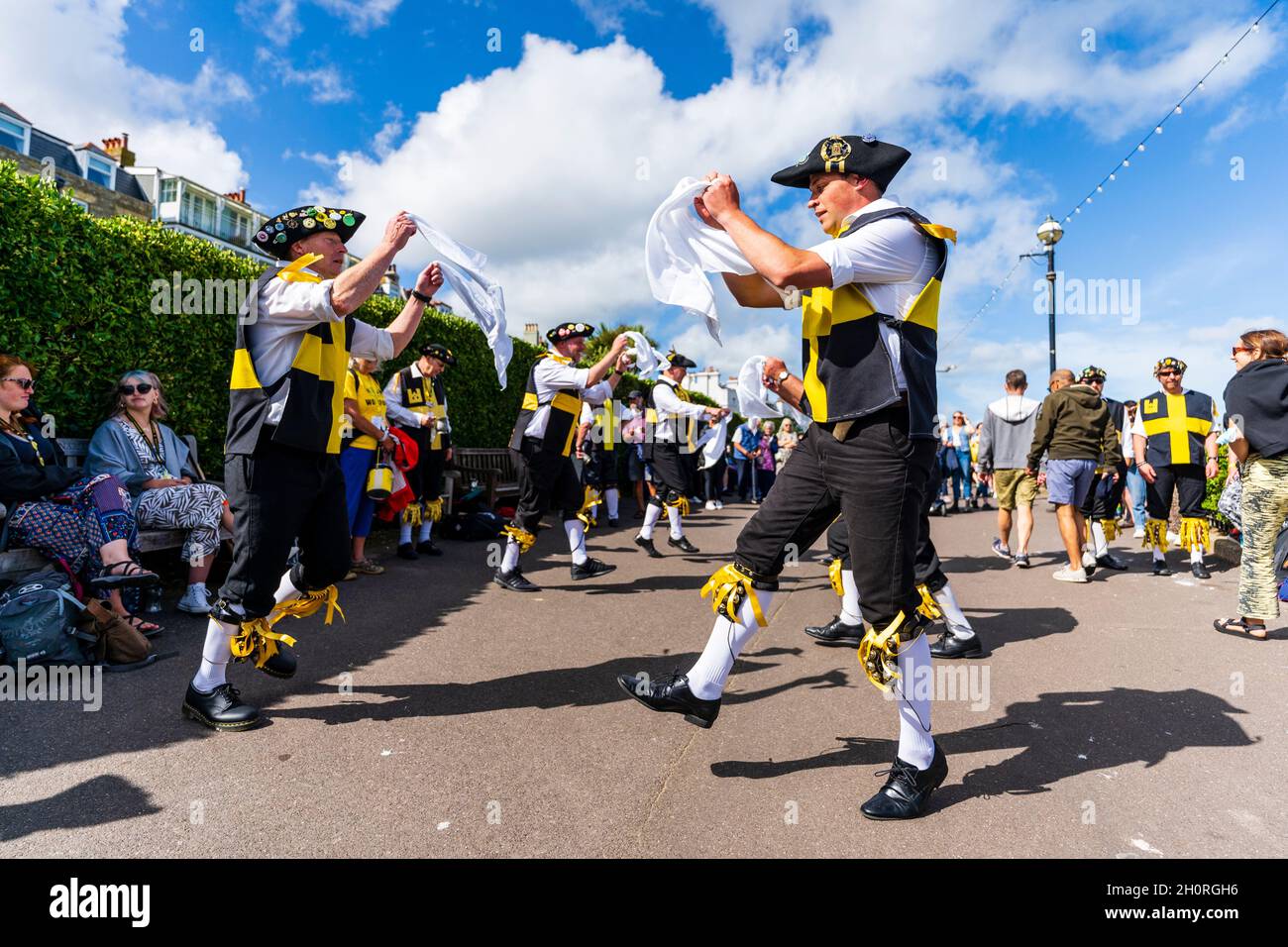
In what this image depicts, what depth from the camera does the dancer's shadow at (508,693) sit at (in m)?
3.29

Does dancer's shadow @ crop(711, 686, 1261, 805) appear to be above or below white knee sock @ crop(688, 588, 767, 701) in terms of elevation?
below

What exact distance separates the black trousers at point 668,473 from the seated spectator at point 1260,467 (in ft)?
16.2

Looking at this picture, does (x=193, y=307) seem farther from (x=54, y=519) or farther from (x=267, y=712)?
(x=267, y=712)

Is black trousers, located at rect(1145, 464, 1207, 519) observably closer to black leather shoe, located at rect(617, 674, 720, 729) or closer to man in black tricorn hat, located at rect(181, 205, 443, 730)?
black leather shoe, located at rect(617, 674, 720, 729)

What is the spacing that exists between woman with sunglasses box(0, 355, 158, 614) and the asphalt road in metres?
0.55

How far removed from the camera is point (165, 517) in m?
4.84

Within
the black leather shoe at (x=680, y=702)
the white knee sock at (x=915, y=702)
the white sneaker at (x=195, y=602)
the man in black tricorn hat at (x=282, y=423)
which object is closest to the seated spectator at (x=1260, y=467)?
the white knee sock at (x=915, y=702)

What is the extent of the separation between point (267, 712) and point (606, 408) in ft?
27.0

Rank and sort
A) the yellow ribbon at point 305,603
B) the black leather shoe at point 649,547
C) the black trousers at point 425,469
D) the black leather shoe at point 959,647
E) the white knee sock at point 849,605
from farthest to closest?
the black leather shoe at point 649,547, the black trousers at point 425,469, the white knee sock at point 849,605, the black leather shoe at point 959,647, the yellow ribbon at point 305,603

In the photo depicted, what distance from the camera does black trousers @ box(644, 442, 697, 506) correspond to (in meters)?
→ 8.25

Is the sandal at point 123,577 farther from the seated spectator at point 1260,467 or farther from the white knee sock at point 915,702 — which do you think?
the seated spectator at point 1260,467

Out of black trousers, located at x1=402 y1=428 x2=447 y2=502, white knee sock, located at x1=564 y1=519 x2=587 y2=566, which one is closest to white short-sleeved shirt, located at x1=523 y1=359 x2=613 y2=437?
white knee sock, located at x1=564 y1=519 x2=587 y2=566

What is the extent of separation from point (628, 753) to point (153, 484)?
4.09 meters

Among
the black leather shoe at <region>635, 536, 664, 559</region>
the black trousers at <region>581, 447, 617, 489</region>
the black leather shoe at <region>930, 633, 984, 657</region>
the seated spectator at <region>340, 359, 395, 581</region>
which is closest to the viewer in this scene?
the black leather shoe at <region>930, 633, 984, 657</region>
